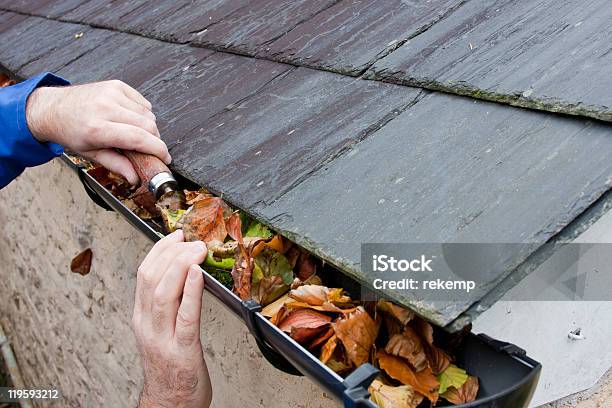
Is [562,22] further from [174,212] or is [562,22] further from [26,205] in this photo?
[26,205]

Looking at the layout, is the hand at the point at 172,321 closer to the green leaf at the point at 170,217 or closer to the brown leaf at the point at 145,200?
the green leaf at the point at 170,217

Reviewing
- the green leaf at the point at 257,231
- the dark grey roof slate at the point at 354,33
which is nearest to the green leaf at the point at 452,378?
the green leaf at the point at 257,231

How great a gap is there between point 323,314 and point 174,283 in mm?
352

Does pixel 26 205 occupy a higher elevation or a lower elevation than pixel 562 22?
lower

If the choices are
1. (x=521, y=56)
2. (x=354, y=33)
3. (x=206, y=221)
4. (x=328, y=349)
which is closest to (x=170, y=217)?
(x=206, y=221)

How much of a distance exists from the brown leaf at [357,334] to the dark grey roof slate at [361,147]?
4.0 inches

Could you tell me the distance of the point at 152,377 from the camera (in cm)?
153

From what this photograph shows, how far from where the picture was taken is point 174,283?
4.50 ft

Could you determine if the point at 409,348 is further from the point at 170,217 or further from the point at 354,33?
the point at 354,33

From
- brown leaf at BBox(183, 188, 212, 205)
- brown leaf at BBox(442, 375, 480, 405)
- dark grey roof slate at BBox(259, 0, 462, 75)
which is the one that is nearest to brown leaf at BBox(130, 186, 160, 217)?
brown leaf at BBox(183, 188, 212, 205)

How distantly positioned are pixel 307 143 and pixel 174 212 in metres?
0.35

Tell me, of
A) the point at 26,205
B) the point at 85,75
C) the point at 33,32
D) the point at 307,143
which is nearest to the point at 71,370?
the point at 26,205

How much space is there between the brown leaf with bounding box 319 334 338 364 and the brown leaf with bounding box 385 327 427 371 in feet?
0.28

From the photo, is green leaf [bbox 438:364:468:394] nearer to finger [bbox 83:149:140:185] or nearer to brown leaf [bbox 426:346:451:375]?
brown leaf [bbox 426:346:451:375]
